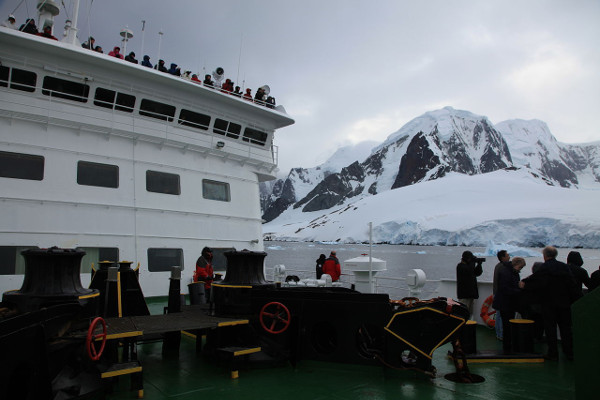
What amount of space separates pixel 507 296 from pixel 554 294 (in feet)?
2.26

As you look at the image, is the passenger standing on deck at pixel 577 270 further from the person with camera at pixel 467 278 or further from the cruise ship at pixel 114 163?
the cruise ship at pixel 114 163

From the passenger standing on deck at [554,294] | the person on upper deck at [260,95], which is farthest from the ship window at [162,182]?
the passenger standing on deck at [554,294]

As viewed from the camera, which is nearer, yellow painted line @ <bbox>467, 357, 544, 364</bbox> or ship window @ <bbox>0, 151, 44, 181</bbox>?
yellow painted line @ <bbox>467, 357, 544, 364</bbox>

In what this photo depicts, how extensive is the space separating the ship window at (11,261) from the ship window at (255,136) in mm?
6385

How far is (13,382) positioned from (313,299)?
329 cm

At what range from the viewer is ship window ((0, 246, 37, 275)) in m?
8.46

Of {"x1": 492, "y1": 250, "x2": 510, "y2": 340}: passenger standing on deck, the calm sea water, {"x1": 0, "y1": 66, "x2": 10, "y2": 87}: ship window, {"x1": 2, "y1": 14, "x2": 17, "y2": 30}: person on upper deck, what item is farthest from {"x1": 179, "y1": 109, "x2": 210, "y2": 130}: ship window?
{"x1": 492, "y1": 250, "x2": 510, "y2": 340}: passenger standing on deck

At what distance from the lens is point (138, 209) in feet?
33.2

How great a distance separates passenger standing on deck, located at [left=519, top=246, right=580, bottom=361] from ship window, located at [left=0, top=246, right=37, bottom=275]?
9175mm

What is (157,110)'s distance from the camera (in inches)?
438

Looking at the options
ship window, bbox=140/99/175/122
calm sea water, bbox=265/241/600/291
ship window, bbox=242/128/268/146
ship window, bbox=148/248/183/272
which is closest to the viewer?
ship window, bbox=148/248/183/272

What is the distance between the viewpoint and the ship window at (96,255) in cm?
934

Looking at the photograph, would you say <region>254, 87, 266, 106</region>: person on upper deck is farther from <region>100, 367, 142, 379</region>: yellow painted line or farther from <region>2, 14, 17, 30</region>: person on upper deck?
<region>100, 367, 142, 379</region>: yellow painted line

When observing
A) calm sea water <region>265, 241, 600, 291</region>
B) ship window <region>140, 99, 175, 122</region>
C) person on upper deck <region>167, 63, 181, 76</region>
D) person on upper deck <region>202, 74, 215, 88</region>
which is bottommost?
calm sea water <region>265, 241, 600, 291</region>
